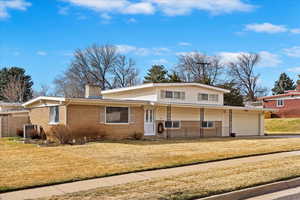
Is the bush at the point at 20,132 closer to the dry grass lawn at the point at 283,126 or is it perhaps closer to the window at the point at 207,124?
the window at the point at 207,124

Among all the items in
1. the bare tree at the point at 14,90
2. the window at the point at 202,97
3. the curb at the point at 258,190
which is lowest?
the curb at the point at 258,190

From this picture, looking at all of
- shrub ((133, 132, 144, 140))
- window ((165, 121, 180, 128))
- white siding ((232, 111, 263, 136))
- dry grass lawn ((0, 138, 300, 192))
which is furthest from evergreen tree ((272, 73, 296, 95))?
dry grass lawn ((0, 138, 300, 192))

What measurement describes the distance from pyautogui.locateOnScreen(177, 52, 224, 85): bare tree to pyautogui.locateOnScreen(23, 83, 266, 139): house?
29914 mm

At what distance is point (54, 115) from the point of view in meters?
21.7

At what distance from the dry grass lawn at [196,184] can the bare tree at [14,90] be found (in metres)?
54.4

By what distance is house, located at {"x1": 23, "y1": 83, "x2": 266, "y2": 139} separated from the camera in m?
20.6

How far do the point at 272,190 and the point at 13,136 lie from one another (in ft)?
76.7

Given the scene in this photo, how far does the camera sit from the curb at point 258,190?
7.45 m

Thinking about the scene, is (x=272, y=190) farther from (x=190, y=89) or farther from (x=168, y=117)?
(x=190, y=89)

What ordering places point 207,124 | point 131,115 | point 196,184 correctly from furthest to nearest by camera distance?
1. point 207,124
2. point 131,115
3. point 196,184

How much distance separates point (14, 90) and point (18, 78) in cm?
295

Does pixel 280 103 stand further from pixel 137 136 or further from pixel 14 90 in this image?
pixel 14 90

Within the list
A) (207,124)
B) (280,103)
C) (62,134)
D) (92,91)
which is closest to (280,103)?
(280,103)

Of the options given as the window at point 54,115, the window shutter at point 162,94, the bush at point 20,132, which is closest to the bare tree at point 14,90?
the bush at point 20,132
